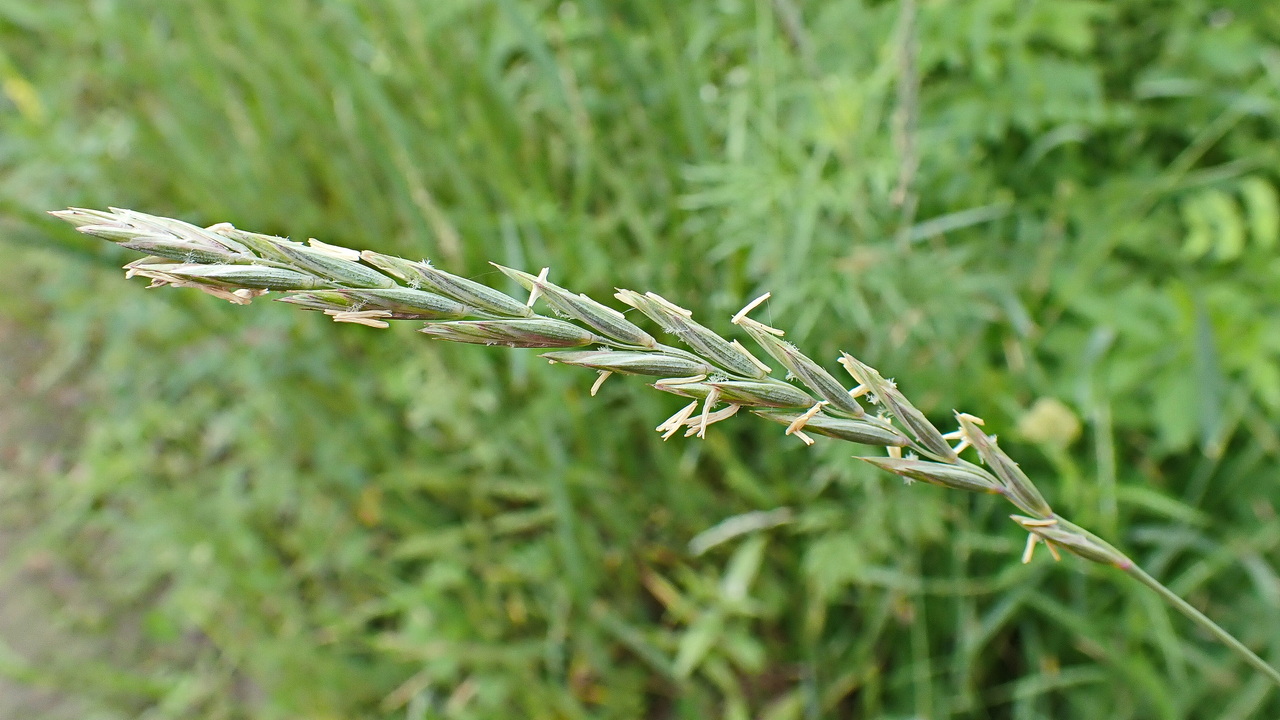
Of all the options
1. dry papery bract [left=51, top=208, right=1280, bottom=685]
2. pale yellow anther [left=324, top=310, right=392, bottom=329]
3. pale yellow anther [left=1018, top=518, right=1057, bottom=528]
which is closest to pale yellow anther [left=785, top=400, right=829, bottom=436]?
dry papery bract [left=51, top=208, right=1280, bottom=685]

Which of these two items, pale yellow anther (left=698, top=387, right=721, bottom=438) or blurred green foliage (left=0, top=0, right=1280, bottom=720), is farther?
blurred green foliage (left=0, top=0, right=1280, bottom=720)

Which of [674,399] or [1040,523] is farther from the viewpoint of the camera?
[674,399]

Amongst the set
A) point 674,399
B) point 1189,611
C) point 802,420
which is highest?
point 802,420

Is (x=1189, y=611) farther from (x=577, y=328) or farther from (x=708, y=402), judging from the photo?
(x=577, y=328)

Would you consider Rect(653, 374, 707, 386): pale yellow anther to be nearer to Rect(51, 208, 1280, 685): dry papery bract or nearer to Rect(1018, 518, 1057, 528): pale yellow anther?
Rect(51, 208, 1280, 685): dry papery bract

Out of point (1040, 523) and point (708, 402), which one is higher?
point (708, 402)

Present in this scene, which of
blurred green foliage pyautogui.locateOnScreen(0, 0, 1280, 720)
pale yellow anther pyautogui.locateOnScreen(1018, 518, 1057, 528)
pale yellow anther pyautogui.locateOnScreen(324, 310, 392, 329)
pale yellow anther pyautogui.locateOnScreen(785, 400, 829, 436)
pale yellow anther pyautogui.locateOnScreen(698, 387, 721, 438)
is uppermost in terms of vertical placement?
pale yellow anther pyautogui.locateOnScreen(324, 310, 392, 329)

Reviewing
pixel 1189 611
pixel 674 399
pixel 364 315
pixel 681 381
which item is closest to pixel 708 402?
pixel 681 381
